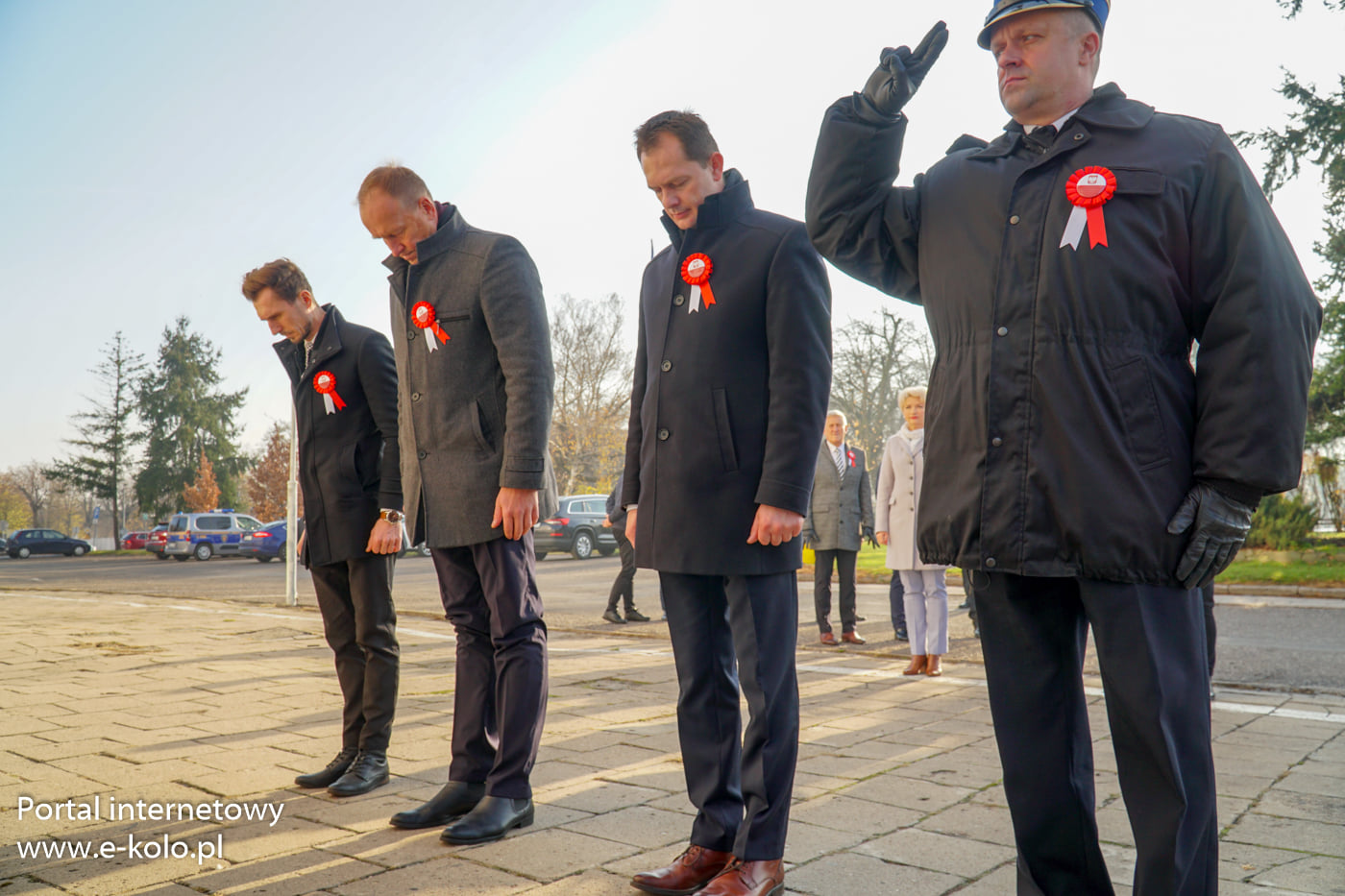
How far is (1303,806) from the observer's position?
366cm

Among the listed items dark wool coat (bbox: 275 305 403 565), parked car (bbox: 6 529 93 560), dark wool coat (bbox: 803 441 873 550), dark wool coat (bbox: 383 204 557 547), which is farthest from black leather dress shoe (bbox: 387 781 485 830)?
parked car (bbox: 6 529 93 560)

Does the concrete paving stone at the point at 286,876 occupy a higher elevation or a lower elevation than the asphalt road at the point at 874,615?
higher

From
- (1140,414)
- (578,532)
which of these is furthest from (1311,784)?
(578,532)

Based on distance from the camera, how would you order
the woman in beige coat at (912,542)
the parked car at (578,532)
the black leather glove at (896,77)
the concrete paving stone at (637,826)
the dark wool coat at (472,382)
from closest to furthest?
the black leather glove at (896,77) < the concrete paving stone at (637,826) < the dark wool coat at (472,382) < the woman in beige coat at (912,542) < the parked car at (578,532)

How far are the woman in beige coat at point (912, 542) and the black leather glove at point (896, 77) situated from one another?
14.0ft

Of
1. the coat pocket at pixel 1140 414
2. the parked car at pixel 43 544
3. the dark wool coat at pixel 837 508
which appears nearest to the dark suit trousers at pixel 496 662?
the coat pocket at pixel 1140 414

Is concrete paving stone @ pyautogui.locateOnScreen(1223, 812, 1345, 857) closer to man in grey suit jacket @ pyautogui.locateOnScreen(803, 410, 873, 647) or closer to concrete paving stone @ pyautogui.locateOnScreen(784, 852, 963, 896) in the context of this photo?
concrete paving stone @ pyautogui.locateOnScreen(784, 852, 963, 896)

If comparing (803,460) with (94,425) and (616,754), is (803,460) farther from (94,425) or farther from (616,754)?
(94,425)

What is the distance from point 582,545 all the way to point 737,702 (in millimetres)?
23757

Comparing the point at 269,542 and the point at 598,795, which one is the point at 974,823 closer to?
the point at 598,795

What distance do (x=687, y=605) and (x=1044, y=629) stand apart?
1171 mm

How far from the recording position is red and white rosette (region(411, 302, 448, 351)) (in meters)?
3.73

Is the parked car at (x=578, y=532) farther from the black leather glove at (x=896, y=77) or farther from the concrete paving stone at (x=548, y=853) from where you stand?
the black leather glove at (x=896, y=77)

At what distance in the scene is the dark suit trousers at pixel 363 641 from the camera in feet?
13.5
